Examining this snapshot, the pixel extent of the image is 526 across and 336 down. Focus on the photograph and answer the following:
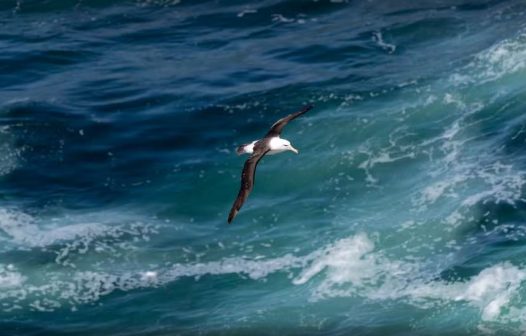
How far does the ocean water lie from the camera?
28.8 m

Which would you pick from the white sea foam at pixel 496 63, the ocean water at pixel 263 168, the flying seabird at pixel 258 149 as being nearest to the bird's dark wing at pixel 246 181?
the flying seabird at pixel 258 149

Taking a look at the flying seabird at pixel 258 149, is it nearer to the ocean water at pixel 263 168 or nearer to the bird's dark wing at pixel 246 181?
the bird's dark wing at pixel 246 181

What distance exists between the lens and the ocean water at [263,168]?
2880 cm

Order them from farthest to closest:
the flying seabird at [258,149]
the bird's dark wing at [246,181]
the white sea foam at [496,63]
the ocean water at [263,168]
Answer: the white sea foam at [496,63], the ocean water at [263,168], the flying seabird at [258,149], the bird's dark wing at [246,181]

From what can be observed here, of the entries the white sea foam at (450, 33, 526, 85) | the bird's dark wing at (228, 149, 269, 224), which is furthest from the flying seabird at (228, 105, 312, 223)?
the white sea foam at (450, 33, 526, 85)

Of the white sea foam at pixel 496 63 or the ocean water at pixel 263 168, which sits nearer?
the ocean water at pixel 263 168

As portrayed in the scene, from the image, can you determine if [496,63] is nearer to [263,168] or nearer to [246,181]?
[263,168]

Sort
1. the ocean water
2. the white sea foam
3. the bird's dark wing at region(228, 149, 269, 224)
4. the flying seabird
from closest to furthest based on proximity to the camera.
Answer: the bird's dark wing at region(228, 149, 269, 224) < the flying seabird < the ocean water < the white sea foam

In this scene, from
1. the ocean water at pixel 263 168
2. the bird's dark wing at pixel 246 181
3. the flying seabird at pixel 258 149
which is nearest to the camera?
the bird's dark wing at pixel 246 181

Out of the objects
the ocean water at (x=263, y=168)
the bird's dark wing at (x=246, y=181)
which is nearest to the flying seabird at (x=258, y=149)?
the bird's dark wing at (x=246, y=181)

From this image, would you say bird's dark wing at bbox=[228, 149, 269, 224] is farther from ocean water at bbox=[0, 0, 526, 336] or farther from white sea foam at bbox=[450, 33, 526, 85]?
white sea foam at bbox=[450, 33, 526, 85]

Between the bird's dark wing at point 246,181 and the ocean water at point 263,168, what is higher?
the bird's dark wing at point 246,181

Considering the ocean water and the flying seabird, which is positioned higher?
the flying seabird

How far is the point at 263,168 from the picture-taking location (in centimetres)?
3534
